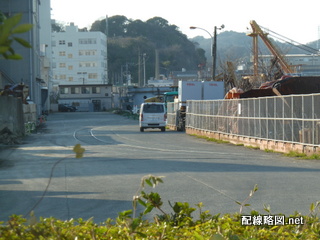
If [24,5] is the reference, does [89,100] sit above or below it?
below

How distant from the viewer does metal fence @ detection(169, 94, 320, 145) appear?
2038cm

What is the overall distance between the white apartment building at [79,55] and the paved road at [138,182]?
4707 inches

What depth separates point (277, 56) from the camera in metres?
50.8

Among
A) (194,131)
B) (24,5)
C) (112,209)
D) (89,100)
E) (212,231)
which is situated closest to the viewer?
(212,231)

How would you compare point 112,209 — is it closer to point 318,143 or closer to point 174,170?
point 174,170

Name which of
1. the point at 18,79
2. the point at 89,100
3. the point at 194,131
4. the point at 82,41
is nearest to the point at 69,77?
the point at 82,41

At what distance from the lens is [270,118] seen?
Result: 24344mm

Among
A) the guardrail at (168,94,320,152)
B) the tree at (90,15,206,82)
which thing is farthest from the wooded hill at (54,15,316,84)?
the guardrail at (168,94,320,152)

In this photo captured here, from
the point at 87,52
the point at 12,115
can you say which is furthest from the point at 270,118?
the point at 87,52

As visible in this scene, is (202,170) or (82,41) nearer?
(202,170)

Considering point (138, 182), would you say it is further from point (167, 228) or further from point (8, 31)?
point (8, 31)

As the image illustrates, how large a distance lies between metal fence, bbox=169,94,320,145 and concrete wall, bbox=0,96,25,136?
11.7 metres

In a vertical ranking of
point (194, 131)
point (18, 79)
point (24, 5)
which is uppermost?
point (24, 5)

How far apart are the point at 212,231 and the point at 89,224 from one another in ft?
3.77
